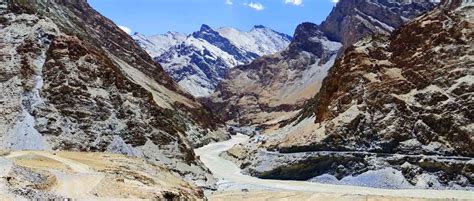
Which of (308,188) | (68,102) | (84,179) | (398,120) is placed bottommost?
(308,188)

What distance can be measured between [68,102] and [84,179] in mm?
36441

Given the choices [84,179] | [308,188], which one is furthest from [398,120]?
[84,179]

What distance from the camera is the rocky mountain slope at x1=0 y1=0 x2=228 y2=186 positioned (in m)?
68.2

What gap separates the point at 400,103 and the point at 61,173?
52.8 m

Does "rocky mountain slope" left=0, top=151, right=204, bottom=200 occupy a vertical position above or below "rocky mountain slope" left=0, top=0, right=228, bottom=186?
below

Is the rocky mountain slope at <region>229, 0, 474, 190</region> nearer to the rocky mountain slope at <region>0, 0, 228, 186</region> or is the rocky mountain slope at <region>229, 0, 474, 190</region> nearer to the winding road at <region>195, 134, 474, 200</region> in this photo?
the winding road at <region>195, 134, 474, 200</region>

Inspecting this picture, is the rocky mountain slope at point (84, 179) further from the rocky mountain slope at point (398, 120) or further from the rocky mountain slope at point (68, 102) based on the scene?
the rocky mountain slope at point (398, 120)

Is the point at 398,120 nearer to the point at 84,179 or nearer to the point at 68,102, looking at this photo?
the point at 68,102

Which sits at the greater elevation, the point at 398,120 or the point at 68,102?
the point at 68,102

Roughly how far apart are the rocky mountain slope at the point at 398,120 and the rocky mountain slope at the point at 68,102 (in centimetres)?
1620

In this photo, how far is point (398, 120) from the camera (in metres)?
77.4

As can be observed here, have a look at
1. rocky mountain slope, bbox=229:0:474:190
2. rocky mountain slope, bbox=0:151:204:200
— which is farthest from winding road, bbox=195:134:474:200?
rocky mountain slope, bbox=0:151:204:200

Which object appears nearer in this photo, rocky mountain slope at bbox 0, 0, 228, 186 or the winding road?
the winding road

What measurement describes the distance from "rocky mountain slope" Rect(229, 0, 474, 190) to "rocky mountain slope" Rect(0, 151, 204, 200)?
32.2 m
